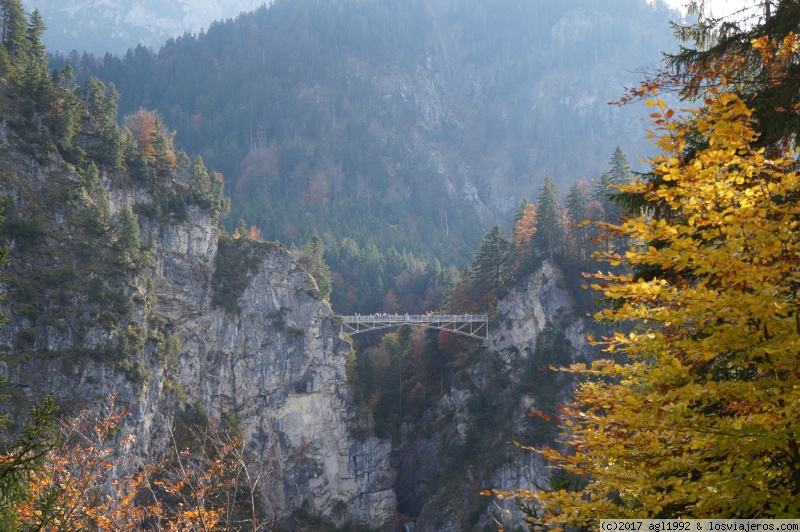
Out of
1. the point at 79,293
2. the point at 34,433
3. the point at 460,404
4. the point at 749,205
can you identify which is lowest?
the point at 460,404

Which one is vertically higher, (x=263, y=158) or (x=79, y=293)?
(x=263, y=158)

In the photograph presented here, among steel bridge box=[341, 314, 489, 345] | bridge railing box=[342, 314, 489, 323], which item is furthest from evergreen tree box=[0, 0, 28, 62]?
bridge railing box=[342, 314, 489, 323]

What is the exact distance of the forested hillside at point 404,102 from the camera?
115375 mm

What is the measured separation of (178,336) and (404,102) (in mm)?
102051

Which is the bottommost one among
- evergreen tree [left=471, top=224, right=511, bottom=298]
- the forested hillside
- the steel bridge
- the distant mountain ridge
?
the steel bridge

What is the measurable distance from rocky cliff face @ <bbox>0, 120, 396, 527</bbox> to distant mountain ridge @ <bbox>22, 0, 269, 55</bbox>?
147 meters

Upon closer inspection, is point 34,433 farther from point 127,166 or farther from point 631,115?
point 631,115

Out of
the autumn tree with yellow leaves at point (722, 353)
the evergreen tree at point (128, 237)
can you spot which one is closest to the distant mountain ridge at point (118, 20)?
the evergreen tree at point (128, 237)

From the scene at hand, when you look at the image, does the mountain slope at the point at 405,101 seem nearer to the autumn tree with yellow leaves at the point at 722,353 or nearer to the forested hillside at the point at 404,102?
the forested hillside at the point at 404,102

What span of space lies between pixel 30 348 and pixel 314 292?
2169 centimetres

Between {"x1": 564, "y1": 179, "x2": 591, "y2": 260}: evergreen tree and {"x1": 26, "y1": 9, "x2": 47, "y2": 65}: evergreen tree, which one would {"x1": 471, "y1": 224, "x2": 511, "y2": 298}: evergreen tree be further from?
{"x1": 26, "y1": 9, "x2": 47, "y2": 65}: evergreen tree

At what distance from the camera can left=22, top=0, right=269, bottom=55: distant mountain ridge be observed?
16450cm

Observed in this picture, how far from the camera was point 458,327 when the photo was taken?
163 feet

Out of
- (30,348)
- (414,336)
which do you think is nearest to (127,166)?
(30,348)
